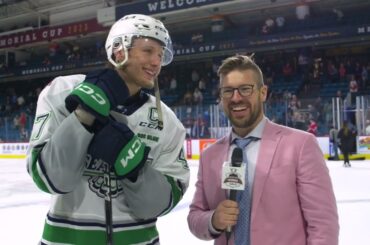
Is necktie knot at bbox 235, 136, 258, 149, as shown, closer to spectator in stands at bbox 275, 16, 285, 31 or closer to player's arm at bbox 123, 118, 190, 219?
player's arm at bbox 123, 118, 190, 219

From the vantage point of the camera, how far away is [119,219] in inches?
48.6

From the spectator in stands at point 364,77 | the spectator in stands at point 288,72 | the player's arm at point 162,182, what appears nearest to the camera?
the player's arm at point 162,182

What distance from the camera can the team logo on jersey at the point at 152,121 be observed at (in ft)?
4.23

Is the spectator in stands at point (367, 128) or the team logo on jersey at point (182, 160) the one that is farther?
the spectator in stands at point (367, 128)

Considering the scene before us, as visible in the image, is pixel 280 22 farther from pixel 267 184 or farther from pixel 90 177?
pixel 90 177

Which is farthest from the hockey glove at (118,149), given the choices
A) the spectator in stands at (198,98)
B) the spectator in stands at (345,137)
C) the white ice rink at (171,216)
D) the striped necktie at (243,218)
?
the spectator in stands at (198,98)

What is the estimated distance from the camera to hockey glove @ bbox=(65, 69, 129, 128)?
1.01m

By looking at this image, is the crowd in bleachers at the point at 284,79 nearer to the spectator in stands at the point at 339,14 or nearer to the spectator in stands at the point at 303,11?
the spectator in stands at the point at 339,14

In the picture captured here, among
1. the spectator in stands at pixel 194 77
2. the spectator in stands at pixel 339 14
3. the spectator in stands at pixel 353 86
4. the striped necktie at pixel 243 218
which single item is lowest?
the striped necktie at pixel 243 218

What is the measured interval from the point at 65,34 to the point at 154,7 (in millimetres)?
5254

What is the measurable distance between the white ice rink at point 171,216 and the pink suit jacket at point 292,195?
64.5 inches

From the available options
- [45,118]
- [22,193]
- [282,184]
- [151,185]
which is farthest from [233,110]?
[22,193]

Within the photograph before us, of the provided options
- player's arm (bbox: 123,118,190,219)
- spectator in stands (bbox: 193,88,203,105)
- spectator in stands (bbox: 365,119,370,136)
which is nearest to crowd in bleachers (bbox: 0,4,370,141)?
spectator in stands (bbox: 193,88,203,105)

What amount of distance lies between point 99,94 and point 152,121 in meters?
0.31
